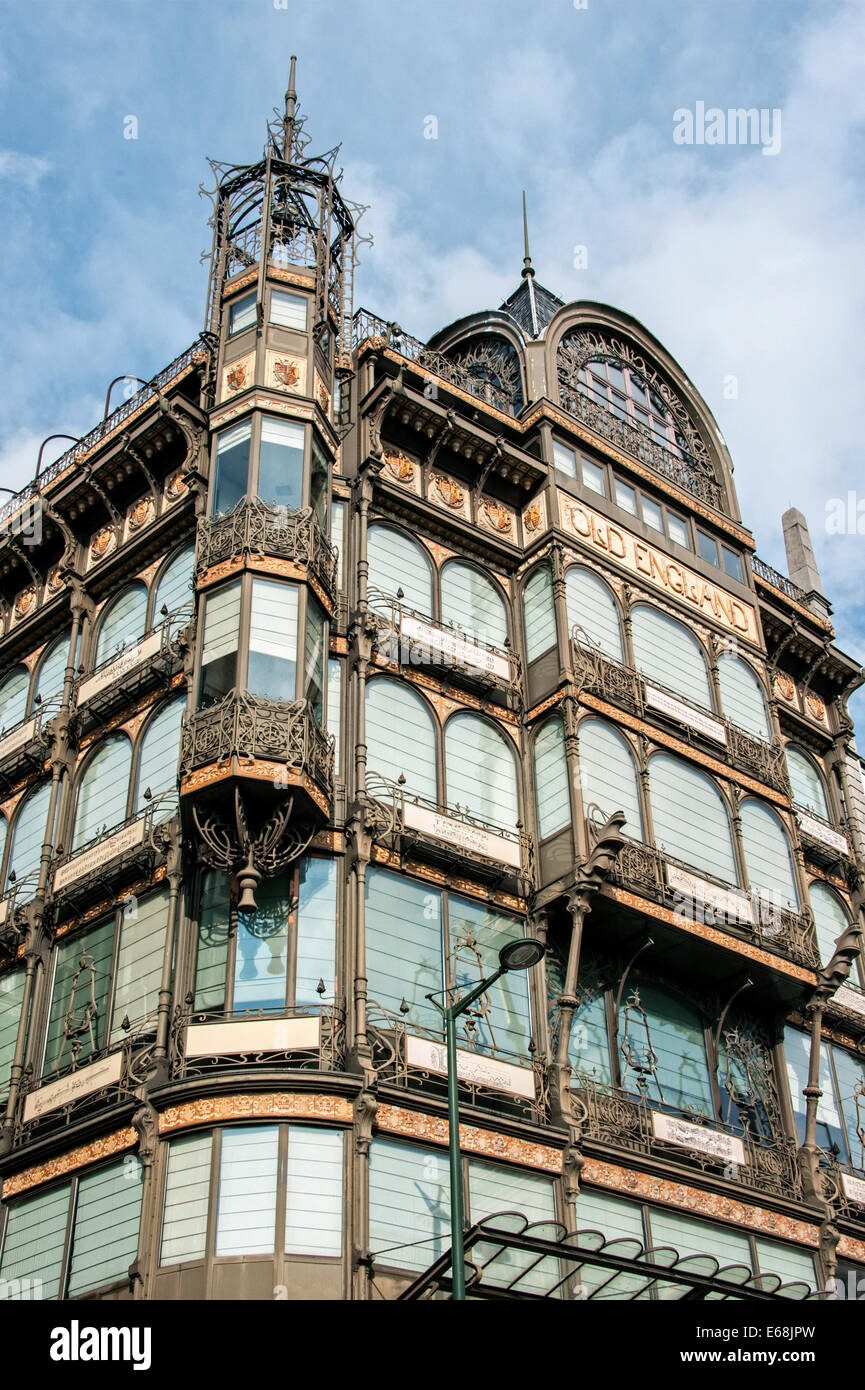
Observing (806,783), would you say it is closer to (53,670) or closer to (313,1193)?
(53,670)

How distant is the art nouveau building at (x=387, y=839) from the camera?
24.8 meters

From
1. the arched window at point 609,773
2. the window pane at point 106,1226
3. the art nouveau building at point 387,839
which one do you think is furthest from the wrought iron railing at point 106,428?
the window pane at point 106,1226

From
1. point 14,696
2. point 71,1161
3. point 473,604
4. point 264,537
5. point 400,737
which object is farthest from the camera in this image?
point 14,696

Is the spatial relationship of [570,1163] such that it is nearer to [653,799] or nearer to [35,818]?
[653,799]

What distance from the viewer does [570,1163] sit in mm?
26812

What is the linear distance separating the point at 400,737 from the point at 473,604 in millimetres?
4782

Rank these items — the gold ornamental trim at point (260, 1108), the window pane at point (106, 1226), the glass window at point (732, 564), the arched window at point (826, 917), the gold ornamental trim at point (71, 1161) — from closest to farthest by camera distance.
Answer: the gold ornamental trim at point (260, 1108) → the window pane at point (106, 1226) → the gold ornamental trim at point (71, 1161) → the arched window at point (826, 917) → the glass window at point (732, 564)

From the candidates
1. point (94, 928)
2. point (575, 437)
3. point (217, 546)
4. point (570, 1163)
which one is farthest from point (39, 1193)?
point (575, 437)

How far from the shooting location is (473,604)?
34.1 m

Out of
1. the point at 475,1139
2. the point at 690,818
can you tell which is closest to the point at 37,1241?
the point at 475,1139

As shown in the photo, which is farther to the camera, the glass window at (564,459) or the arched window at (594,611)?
the glass window at (564,459)

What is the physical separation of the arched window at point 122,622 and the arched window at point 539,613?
8.01m

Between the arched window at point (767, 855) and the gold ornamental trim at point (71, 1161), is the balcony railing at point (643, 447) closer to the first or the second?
the arched window at point (767, 855)

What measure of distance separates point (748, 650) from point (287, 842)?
1562 centimetres
